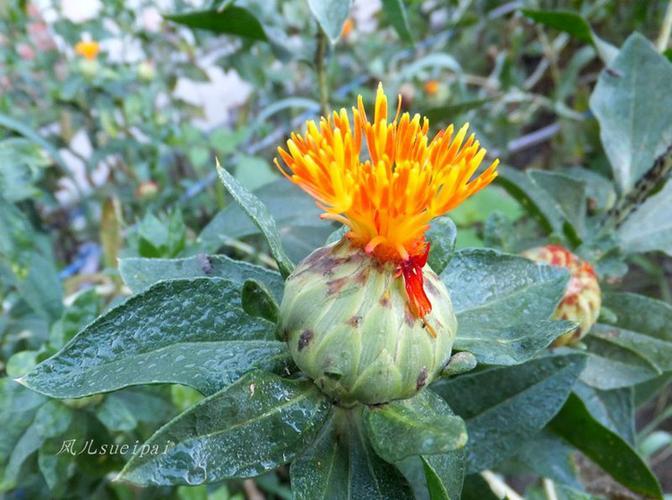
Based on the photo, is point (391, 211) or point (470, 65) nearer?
point (391, 211)

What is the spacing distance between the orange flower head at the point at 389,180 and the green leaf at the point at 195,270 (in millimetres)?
143

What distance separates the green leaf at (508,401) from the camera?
2.04 ft

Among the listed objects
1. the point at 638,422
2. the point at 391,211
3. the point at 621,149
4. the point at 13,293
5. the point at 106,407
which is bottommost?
the point at 638,422

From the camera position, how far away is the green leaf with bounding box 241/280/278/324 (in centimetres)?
45

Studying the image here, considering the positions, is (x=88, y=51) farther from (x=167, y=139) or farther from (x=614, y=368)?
(x=614, y=368)

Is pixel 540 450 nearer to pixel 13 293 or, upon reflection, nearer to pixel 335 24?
pixel 335 24

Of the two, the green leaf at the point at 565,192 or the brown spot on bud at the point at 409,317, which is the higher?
the brown spot on bud at the point at 409,317

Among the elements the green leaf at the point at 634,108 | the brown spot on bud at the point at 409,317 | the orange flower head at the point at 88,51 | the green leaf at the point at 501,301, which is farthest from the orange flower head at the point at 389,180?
the orange flower head at the point at 88,51

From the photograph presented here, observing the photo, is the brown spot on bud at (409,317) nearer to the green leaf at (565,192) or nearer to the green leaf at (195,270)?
the green leaf at (195,270)

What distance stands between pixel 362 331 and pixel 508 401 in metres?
0.29

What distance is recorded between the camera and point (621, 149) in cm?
83

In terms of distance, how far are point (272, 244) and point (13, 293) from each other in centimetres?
82

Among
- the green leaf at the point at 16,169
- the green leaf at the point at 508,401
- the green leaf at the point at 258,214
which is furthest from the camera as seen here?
the green leaf at the point at 16,169

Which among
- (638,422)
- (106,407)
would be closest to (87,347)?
(106,407)
